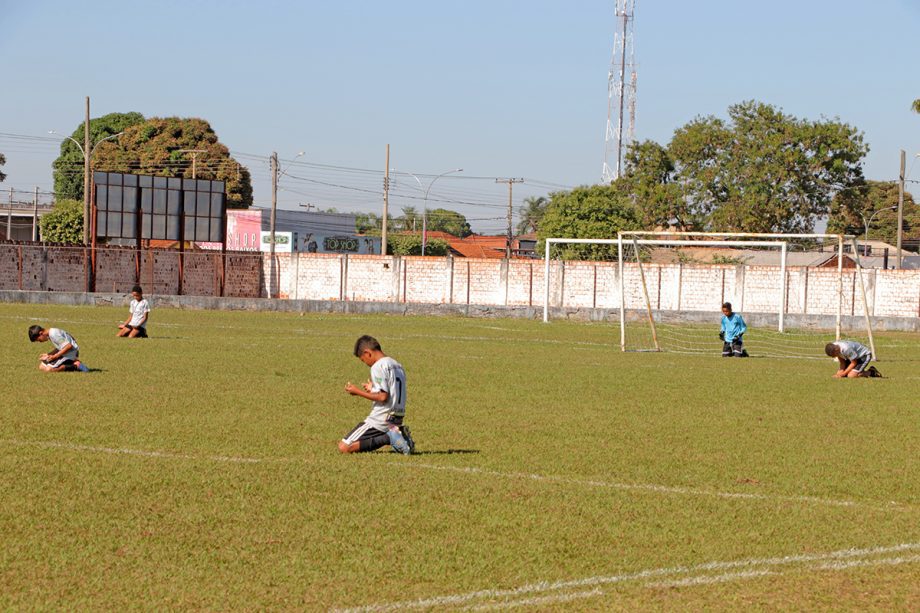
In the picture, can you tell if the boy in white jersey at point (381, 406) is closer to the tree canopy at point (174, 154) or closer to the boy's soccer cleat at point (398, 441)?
the boy's soccer cleat at point (398, 441)

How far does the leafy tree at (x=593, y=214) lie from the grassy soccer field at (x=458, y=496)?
182ft

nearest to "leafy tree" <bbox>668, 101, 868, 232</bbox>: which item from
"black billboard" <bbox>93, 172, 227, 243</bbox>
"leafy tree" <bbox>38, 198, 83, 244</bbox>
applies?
"black billboard" <bbox>93, 172, 227, 243</bbox>

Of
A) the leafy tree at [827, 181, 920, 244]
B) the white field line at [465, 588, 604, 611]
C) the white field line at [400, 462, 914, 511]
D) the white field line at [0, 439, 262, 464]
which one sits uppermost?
the leafy tree at [827, 181, 920, 244]

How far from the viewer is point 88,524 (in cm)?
855

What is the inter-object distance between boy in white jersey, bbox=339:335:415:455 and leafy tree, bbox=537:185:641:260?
6118 cm

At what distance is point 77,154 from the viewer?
114 meters

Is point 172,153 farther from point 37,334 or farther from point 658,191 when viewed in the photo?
point 37,334

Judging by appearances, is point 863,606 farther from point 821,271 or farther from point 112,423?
point 821,271

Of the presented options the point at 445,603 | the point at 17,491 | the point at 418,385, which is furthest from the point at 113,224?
the point at 445,603

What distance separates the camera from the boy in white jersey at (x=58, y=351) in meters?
19.2

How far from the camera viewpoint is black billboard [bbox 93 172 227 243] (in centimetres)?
5728

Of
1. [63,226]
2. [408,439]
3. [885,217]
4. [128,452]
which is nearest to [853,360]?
[408,439]

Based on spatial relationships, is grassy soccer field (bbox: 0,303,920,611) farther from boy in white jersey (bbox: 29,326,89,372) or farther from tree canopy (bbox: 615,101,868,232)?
tree canopy (bbox: 615,101,868,232)

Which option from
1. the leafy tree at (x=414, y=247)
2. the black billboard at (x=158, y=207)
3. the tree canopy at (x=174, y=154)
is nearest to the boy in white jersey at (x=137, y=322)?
the black billboard at (x=158, y=207)
